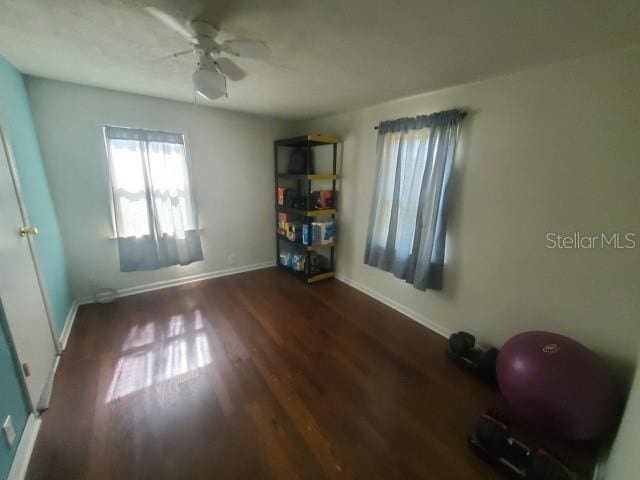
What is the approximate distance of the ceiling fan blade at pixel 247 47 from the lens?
47.0 inches

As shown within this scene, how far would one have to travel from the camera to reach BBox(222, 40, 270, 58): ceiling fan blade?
1193mm

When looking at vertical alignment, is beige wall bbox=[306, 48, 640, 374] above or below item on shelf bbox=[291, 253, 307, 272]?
above

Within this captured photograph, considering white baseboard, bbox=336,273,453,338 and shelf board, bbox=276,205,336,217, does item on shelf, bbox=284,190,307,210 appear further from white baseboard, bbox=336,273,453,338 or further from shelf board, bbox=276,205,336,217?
white baseboard, bbox=336,273,453,338

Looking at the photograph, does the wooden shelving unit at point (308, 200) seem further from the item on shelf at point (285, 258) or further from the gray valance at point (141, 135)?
the gray valance at point (141, 135)

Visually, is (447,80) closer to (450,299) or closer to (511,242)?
(511,242)

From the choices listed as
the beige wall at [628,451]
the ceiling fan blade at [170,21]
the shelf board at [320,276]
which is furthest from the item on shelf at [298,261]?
the beige wall at [628,451]

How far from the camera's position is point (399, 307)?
2.68m

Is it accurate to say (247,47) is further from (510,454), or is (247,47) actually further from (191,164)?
(510,454)

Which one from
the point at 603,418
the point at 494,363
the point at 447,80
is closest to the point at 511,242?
the point at 494,363

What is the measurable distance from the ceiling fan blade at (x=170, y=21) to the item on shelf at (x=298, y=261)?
97.7 inches

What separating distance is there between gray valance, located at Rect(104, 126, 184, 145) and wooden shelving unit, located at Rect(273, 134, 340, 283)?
1204 millimetres

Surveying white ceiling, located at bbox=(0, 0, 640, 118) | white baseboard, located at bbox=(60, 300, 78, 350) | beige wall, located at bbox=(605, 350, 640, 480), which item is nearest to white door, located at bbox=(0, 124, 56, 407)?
white baseboard, located at bbox=(60, 300, 78, 350)

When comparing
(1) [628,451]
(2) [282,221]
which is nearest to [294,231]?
(2) [282,221]

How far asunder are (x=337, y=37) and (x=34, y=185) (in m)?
2.51
